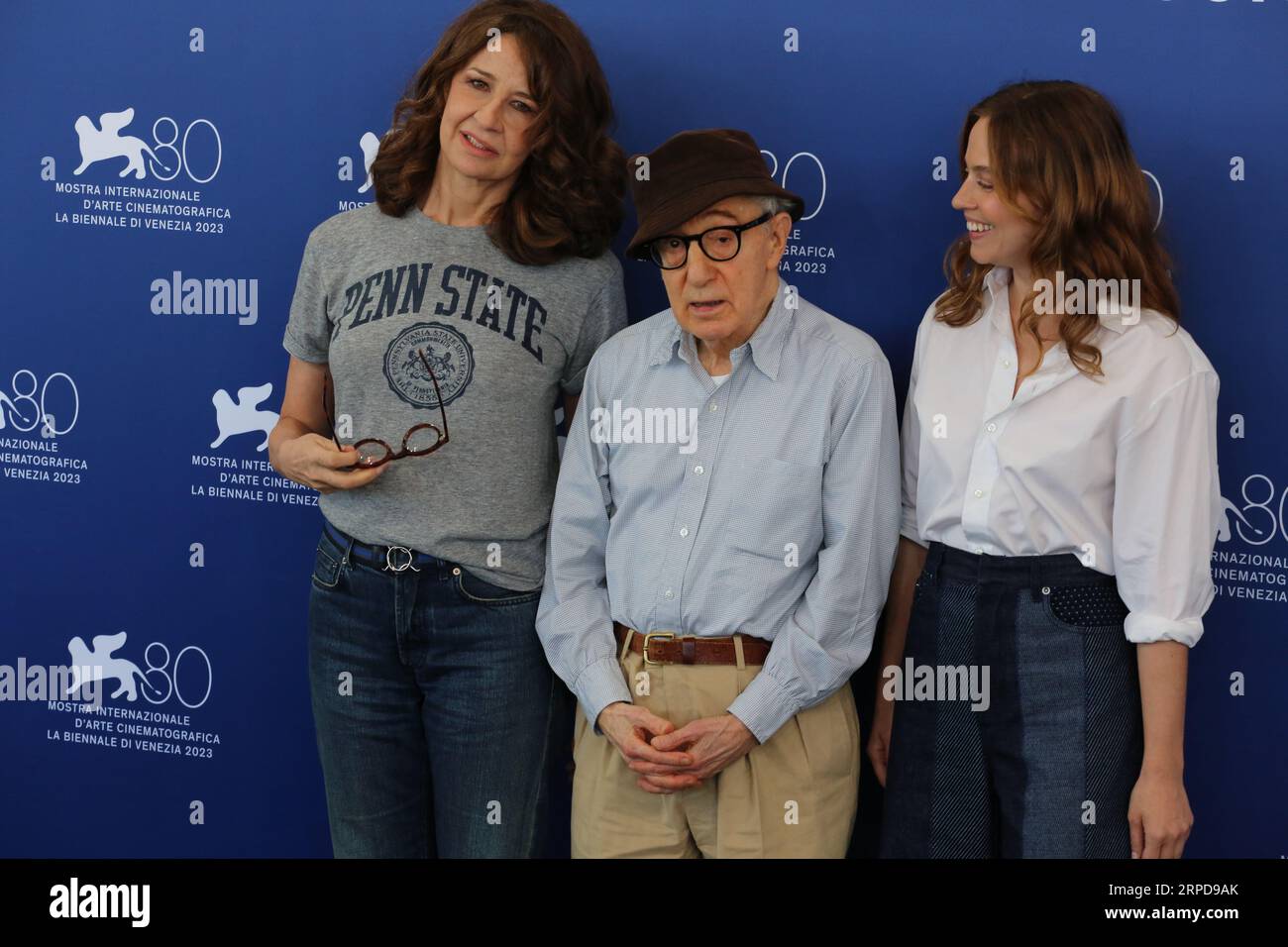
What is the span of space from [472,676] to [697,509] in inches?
19.8

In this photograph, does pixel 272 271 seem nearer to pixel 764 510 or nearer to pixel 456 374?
pixel 456 374

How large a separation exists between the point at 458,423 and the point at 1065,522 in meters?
1.02

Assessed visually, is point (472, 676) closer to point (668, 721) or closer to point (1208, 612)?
point (668, 721)

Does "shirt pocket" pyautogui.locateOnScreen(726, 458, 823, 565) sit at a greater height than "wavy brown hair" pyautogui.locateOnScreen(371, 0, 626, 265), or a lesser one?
lesser

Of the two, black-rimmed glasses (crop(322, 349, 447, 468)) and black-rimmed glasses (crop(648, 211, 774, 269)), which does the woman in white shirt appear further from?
black-rimmed glasses (crop(322, 349, 447, 468))

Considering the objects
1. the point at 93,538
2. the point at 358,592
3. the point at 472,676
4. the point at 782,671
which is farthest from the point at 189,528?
the point at 782,671

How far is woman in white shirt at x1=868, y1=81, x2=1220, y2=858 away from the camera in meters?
1.82

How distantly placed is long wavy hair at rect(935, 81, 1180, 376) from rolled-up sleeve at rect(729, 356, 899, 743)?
31 centimetres

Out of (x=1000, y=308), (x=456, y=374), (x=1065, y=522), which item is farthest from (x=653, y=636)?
Answer: (x=1000, y=308)

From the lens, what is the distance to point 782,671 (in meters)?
1.92

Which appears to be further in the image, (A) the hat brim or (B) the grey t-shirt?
(B) the grey t-shirt

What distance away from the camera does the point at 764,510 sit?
6.37 feet

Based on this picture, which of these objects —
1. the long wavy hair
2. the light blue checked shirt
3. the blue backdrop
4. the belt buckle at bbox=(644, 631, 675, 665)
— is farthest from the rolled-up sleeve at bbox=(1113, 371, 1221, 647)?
the belt buckle at bbox=(644, 631, 675, 665)

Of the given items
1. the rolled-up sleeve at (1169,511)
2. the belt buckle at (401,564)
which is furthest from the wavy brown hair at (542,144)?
the rolled-up sleeve at (1169,511)
